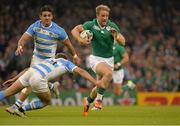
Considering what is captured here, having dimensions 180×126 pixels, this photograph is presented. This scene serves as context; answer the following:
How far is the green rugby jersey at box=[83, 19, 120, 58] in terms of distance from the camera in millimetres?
15711

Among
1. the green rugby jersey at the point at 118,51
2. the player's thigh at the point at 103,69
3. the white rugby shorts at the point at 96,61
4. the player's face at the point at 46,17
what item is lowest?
the player's thigh at the point at 103,69

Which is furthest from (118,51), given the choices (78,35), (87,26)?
(78,35)

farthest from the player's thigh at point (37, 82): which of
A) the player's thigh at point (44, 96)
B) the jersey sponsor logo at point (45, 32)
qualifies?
the jersey sponsor logo at point (45, 32)

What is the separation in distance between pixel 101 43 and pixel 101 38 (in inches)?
6.6

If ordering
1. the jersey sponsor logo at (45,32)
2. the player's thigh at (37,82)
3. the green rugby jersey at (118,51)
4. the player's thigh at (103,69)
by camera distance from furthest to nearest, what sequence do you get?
the green rugby jersey at (118,51) → the player's thigh at (103,69) → the jersey sponsor logo at (45,32) → the player's thigh at (37,82)

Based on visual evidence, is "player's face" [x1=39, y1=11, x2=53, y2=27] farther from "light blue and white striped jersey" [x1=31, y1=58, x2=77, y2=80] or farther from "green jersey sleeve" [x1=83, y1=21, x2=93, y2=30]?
"light blue and white striped jersey" [x1=31, y1=58, x2=77, y2=80]

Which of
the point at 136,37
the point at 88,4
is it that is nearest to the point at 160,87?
the point at 136,37

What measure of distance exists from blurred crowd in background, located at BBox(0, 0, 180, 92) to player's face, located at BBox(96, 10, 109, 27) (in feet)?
26.5

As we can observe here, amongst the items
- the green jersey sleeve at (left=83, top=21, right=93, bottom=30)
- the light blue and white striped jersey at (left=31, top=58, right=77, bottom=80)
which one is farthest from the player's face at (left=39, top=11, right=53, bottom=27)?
the light blue and white striped jersey at (left=31, top=58, right=77, bottom=80)

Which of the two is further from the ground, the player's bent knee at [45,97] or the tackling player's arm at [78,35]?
the tackling player's arm at [78,35]

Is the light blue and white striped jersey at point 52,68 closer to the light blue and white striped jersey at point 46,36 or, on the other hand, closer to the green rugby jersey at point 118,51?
the light blue and white striped jersey at point 46,36

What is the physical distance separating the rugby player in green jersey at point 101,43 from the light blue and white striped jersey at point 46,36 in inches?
18.9

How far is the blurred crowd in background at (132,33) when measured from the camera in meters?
25.0

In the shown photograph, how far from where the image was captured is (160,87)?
82.3 feet
